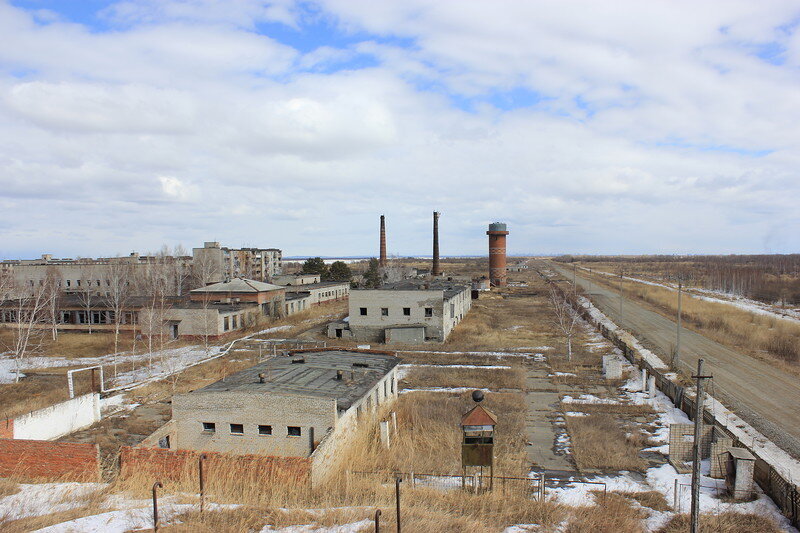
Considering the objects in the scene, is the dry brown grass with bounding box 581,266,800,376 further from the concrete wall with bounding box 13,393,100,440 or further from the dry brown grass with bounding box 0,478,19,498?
the concrete wall with bounding box 13,393,100,440

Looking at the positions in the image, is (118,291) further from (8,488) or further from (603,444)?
(603,444)

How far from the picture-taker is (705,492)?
1405cm

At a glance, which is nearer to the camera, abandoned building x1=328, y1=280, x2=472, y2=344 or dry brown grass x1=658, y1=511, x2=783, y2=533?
dry brown grass x1=658, y1=511, x2=783, y2=533

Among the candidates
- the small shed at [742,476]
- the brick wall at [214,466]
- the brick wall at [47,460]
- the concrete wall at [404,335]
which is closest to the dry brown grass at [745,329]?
the small shed at [742,476]

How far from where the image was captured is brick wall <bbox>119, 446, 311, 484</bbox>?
486 inches

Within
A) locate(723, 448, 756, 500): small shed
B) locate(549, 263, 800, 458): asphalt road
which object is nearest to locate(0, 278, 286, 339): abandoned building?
locate(549, 263, 800, 458): asphalt road

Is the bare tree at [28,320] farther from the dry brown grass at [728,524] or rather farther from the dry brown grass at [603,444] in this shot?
the dry brown grass at [728,524]

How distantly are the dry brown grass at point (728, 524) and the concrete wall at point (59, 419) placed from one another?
19866 mm

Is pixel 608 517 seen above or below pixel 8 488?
below

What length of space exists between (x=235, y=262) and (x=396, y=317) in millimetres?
73513

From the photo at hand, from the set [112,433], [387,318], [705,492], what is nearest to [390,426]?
[705,492]

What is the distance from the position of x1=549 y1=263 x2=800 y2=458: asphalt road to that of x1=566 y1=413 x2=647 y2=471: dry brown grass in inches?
153

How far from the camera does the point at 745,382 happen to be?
1029 inches

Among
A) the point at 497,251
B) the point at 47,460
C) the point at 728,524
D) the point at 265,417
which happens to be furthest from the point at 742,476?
the point at 497,251
